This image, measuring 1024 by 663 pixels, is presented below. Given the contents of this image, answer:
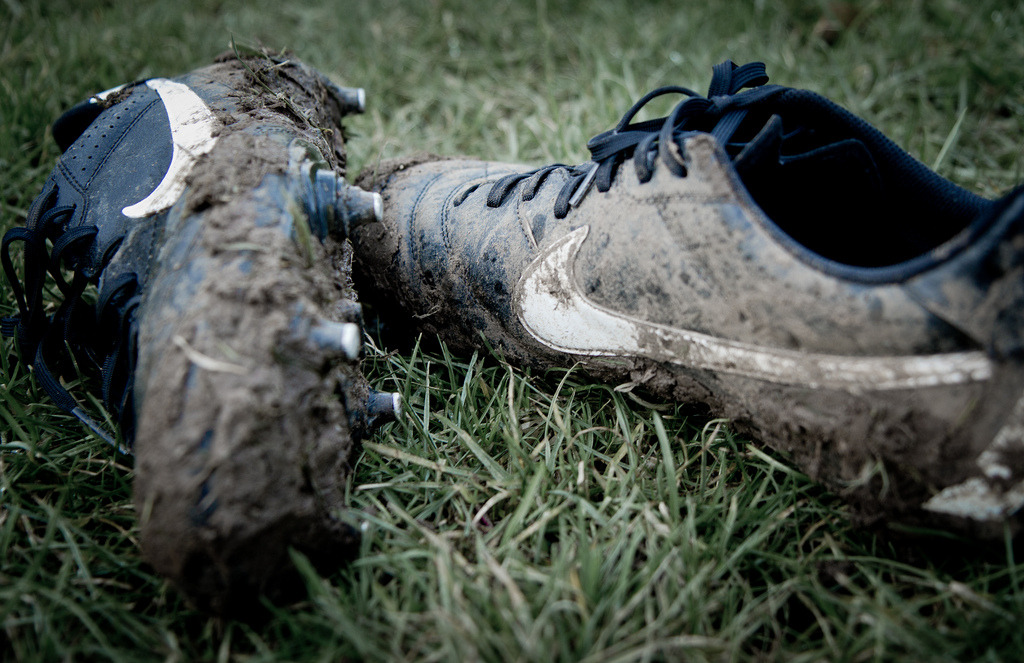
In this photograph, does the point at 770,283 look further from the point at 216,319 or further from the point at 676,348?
the point at 216,319

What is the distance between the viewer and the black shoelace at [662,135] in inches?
52.1

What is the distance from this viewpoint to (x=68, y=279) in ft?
5.85

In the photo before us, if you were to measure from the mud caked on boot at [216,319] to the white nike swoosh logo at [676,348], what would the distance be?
0.40 metres

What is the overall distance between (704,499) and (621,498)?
185 millimetres

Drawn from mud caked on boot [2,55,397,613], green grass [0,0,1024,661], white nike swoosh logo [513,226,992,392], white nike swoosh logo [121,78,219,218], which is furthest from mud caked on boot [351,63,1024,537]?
white nike swoosh logo [121,78,219,218]

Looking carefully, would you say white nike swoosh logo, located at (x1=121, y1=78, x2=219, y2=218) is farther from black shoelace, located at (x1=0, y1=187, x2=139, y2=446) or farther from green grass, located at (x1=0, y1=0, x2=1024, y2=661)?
green grass, located at (x1=0, y1=0, x2=1024, y2=661)

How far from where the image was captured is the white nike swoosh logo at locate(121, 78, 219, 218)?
4.13 feet

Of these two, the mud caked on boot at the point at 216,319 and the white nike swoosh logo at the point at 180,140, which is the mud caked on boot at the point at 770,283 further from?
the white nike swoosh logo at the point at 180,140

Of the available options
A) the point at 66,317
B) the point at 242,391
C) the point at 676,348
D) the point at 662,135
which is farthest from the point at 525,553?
the point at 66,317

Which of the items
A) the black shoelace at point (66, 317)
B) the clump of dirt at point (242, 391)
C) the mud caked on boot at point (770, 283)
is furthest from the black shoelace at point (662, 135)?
the black shoelace at point (66, 317)

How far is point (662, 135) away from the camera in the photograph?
1310 millimetres

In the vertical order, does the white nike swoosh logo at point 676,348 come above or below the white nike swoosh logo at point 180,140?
below

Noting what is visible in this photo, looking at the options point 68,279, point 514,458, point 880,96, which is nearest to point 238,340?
point 514,458

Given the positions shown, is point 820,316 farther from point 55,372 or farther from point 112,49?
point 112,49
